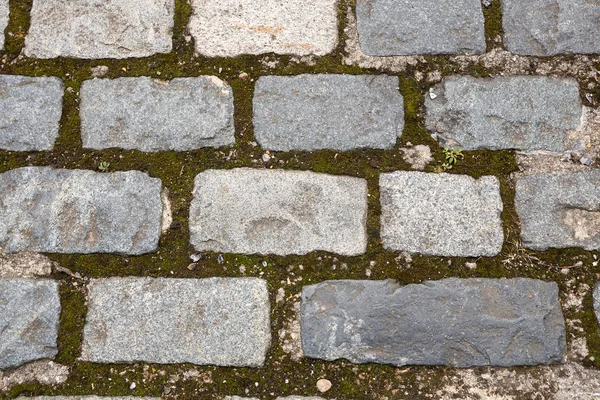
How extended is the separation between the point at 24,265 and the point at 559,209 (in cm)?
217

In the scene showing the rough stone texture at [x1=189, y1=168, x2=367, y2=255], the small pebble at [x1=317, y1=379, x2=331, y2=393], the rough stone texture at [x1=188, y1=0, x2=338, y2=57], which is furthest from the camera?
the rough stone texture at [x1=188, y1=0, x2=338, y2=57]

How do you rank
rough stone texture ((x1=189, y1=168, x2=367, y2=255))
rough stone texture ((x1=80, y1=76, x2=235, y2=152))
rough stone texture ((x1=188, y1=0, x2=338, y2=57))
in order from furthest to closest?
rough stone texture ((x1=188, y1=0, x2=338, y2=57))
rough stone texture ((x1=80, y1=76, x2=235, y2=152))
rough stone texture ((x1=189, y1=168, x2=367, y2=255))

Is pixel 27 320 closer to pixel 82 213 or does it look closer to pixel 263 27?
pixel 82 213

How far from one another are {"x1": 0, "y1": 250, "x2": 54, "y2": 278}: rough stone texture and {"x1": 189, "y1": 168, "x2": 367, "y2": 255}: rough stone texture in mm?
601

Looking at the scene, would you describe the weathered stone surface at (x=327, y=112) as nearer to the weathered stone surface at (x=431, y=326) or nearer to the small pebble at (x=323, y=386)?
the weathered stone surface at (x=431, y=326)

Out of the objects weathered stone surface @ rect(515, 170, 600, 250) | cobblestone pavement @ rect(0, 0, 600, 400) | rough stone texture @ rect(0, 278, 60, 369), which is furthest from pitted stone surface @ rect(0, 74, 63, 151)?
weathered stone surface @ rect(515, 170, 600, 250)

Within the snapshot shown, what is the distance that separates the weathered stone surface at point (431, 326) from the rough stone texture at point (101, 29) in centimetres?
131

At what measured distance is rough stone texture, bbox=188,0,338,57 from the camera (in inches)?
94.3

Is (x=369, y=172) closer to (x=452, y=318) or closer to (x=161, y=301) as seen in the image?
(x=452, y=318)

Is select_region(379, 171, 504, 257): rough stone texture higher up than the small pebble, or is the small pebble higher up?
select_region(379, 171, 504, 257): rough stone texture

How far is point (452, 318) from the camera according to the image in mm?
2115

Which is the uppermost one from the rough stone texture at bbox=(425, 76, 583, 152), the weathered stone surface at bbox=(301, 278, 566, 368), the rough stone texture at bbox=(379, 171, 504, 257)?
the rough stone texture at bbox=(425, 76, 583, 152)

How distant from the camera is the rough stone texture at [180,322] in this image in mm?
2115

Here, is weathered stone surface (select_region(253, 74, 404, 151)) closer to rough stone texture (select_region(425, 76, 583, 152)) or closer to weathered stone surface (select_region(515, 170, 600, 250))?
rough stone texture (select_region(425, 76, 583, 152))
